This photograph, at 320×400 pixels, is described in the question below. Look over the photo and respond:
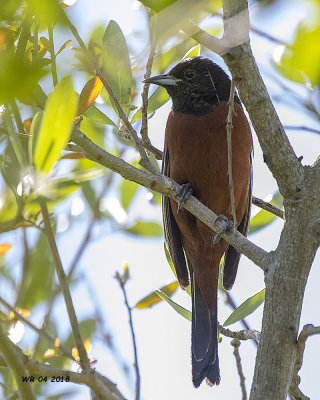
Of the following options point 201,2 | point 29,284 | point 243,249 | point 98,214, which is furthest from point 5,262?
point 201,2

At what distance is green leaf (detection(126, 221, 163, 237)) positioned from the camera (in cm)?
374

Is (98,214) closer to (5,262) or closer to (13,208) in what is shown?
(5,262)

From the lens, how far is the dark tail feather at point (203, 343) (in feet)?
13.3

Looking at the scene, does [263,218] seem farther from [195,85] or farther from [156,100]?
[195,85]

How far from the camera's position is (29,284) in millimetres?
3787

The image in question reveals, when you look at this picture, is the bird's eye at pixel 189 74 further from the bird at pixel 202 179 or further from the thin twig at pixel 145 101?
the thin twig at pixel 145 101

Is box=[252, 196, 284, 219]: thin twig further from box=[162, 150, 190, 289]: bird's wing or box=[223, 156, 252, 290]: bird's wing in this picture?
box=[162, 150, 190, 289]: bird's wing

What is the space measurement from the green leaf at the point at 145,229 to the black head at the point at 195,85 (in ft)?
3.02

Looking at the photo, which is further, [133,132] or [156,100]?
[156,100]

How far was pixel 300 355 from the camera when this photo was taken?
2277 millimetres

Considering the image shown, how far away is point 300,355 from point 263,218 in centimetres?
130

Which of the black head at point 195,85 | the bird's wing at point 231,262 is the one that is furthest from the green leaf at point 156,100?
the bird's wing at point 231,262

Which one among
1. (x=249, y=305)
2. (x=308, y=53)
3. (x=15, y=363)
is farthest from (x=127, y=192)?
(x=308, y=53)

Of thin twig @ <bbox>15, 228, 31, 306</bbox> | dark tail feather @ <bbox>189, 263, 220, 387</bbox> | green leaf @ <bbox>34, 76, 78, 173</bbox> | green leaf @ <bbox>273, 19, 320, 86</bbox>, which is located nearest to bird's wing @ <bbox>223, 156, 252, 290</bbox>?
dark tail feather @ <bbox>189, 263, 220, 387</bbox>
